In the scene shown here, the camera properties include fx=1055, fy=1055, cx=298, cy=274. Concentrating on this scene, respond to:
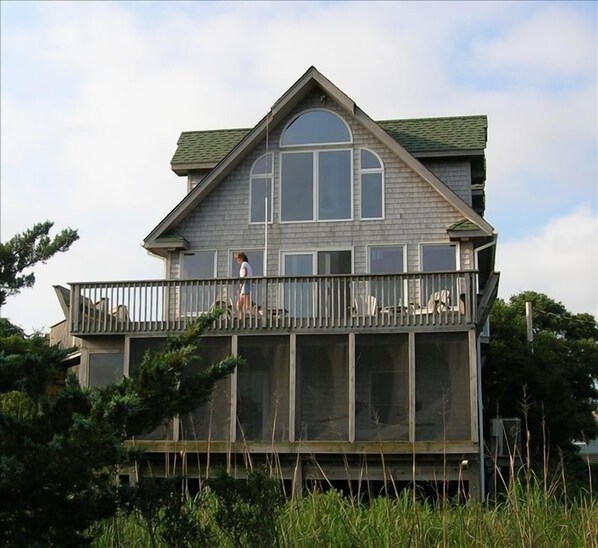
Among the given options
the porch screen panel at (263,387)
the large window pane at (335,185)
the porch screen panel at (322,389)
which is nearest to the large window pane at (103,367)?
the porch screen panel at (263,387)

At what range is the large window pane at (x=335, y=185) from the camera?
22.2 meters

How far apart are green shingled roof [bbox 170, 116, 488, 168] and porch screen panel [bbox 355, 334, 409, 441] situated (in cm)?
589

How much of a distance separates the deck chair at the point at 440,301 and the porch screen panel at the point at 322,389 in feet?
5.33

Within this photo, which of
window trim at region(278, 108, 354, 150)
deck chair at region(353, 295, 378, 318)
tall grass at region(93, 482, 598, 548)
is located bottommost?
tall grass at region(93, 482, 598, 548)

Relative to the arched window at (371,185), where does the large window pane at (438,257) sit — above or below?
below

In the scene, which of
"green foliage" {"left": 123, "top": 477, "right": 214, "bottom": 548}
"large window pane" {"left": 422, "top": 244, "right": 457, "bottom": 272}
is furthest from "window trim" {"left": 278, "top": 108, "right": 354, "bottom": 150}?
"green foliage" {"left": 123, "top": 477, "right": 214, "bottom": 548}

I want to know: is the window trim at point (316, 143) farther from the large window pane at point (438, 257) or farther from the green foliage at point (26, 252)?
the green foliage at point (26, 252)

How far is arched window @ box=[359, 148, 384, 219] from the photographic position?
72.4 feet

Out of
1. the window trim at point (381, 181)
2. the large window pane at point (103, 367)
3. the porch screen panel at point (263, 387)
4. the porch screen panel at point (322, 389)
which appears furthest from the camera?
the window trim at point (381, 181)

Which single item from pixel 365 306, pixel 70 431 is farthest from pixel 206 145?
pixel 70 431

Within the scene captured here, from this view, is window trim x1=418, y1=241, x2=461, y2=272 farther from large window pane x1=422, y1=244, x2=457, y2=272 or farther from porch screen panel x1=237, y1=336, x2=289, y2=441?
porch screen panel x1=237, y1=336, x2=289, y2=441

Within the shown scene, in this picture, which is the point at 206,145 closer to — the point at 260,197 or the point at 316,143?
the point at 260,197

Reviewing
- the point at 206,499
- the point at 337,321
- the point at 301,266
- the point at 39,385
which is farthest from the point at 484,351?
the point at 39,385

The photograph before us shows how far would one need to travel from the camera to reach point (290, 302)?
63.3ft
